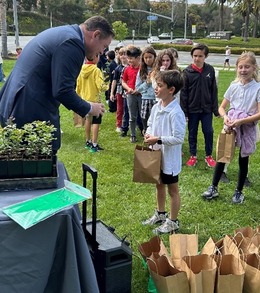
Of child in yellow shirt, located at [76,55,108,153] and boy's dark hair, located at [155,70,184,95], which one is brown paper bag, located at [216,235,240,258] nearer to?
boy's dark hair, located at [155,70,184,95]

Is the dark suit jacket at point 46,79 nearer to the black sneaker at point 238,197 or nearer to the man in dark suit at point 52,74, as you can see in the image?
the man in dark suit at point 52,74

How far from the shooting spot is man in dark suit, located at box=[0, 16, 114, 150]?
96.7 inches

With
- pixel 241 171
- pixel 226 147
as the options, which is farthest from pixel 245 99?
pixel 241 171

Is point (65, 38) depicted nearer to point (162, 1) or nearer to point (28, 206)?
point (28, 206)

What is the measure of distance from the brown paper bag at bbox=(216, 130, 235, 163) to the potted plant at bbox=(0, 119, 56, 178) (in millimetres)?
2214

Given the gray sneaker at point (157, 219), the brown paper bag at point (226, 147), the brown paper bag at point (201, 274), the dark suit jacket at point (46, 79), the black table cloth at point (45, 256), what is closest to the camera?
the black table cloth at point (45, 256)

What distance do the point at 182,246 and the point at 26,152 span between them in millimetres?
1191

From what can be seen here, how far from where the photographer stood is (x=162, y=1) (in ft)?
254

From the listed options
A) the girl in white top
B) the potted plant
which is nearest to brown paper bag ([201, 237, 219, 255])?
the potted plant

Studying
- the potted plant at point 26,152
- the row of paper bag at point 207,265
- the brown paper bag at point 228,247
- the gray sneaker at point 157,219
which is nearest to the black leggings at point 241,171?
the gray sneaker at point 157,219

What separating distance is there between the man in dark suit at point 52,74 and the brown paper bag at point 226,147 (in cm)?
169

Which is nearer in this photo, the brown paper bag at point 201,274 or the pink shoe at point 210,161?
the brown paper bag at point 201,274

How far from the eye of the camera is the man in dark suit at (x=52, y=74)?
246 cm

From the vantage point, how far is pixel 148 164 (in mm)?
3100
